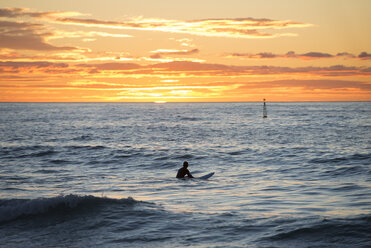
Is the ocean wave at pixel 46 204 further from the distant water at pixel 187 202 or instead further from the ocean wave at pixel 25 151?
the ocean wave at pixel 25 151

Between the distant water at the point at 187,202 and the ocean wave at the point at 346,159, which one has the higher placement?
the distant water at the point at 187,202

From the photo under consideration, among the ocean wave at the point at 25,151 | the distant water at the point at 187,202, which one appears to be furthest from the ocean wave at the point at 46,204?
the ocean wave at the point at 25,151

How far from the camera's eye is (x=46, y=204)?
16.4 meters

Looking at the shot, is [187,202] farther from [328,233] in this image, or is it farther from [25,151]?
[25,151]

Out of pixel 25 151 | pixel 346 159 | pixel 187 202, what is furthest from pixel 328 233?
pixel 25 151

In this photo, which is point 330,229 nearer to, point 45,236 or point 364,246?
point 364,246

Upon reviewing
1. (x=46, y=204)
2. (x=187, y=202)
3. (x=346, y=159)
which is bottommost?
(x=346, y=159)

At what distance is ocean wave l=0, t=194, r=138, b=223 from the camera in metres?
15.7

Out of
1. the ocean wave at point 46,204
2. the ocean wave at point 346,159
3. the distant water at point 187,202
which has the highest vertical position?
the ocean wave at point 46,204

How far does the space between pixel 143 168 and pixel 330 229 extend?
19146 mm

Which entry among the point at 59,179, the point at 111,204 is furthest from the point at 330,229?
the point at 59,179

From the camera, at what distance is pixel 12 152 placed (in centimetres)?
3950

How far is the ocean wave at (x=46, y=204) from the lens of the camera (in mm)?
15656

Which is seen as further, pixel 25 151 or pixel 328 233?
pixel 25 151
